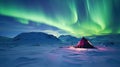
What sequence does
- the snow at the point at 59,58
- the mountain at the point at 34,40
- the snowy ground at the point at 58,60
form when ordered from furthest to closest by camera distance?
the mountain at the point at 34,40 < the snow at the point at 59,58 < the snowy ground at the point at 58,60

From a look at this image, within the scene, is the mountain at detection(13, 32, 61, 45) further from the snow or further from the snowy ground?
the snowy ground

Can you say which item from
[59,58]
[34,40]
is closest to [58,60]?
[59,58]

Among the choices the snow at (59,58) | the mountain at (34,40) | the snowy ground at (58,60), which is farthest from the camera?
the mountain at (34,40)

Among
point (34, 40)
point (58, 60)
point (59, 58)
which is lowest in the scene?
point (58, 60)

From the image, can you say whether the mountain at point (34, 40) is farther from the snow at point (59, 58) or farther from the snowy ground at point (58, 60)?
the snowy ground at point (58, 60)

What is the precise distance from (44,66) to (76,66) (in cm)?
227

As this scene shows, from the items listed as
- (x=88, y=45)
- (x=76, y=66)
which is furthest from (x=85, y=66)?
(x=88, y=45)

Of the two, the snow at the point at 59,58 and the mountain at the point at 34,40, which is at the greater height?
the mountain at the point at 34,40

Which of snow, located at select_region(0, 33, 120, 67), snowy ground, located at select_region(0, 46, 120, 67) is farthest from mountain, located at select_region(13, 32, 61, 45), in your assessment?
snowy ground, located at select_region(0, 46, 120, 67)

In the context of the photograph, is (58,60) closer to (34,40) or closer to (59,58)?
(59,58)

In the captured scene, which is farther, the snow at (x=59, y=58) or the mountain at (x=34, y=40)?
the mountain at (x=34, y=40)

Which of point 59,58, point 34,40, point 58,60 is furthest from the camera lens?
point 34,40

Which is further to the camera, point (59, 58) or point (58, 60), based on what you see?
point (59, 58)

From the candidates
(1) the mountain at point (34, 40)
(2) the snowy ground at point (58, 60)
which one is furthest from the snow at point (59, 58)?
(1) the mountain at point (34, 40)
